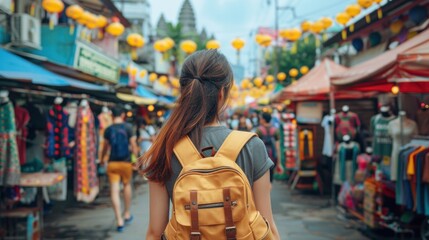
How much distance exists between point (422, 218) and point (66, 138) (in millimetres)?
5711

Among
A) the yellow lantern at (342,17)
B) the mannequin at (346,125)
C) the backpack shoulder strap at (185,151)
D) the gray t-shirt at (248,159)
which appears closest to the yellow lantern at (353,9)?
the yellow lantern at (342,17)

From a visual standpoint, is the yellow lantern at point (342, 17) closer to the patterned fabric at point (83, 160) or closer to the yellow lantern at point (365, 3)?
the yellow lantern at point (365, 3)

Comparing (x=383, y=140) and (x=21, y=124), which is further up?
(x=21, y=124)

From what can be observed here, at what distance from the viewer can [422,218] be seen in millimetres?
6277

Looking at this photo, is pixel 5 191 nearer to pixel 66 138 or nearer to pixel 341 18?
pixel 66 138

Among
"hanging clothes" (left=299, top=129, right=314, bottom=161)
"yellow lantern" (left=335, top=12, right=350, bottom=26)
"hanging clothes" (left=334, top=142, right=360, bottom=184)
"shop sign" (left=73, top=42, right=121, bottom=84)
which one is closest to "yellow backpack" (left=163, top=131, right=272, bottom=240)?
"hanging clothes" (left=334, top=142, right=360, bottom=184)

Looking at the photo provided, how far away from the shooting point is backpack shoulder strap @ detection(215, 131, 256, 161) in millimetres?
2027

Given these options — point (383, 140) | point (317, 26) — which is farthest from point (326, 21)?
point (383, 140)

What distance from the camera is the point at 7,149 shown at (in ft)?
18.9

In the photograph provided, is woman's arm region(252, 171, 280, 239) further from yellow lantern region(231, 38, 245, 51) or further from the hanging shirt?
yellow lantern region(231, 38, 245, 51)

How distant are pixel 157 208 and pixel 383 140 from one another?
5591mm

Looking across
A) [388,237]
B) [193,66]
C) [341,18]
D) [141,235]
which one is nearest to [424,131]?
[388,237]

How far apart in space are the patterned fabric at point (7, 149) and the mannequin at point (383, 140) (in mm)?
5333

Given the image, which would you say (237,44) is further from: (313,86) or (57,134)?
(57,134)
